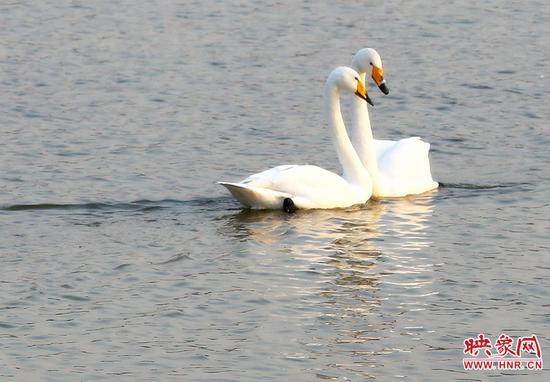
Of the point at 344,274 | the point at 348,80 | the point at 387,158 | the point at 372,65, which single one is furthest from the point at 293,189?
the point at 344,274

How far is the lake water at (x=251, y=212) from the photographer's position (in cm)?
941

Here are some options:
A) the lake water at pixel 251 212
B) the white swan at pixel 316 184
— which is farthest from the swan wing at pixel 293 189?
the lake water at pixel 251 212

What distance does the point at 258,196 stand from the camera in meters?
12.9

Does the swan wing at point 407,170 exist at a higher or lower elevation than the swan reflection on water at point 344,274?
higher

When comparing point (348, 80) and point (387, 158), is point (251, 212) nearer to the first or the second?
point (348, 80)

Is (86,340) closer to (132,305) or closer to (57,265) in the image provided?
(132,305)

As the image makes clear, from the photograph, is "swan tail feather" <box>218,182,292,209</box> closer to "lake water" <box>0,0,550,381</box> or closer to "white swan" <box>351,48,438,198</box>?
"lake water" <box>0,0,550,381</box>

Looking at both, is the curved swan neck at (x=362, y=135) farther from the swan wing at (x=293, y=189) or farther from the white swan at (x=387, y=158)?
the swan wing at (x=293, y=189)

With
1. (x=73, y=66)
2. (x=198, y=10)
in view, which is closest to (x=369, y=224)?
(x=73, y=66)

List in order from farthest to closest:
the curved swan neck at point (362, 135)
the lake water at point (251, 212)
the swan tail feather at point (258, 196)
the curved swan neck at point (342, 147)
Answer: the curved swan neck at point (362, 135) → the curved swan neck at point (342, 147) → the swan tail feather at point (258, 196) → the lake water at point (251, 212)

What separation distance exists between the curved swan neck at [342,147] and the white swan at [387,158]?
22cm

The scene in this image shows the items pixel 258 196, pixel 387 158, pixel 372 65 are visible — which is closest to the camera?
pixel 258 196

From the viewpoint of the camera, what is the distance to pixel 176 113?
16.6m

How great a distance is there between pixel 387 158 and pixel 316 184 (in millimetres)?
1554
